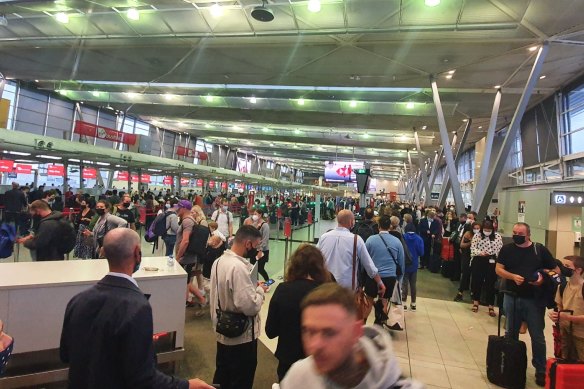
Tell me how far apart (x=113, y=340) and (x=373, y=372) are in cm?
106

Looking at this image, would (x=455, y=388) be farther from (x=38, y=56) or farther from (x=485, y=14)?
(x=38, y=56)

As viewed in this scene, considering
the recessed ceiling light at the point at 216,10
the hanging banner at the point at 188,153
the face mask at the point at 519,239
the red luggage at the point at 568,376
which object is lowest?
→ the red luggage at the point at 568,376

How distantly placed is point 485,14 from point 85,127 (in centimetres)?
1341

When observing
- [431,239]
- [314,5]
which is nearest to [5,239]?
[314,5]

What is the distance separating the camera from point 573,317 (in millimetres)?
3221

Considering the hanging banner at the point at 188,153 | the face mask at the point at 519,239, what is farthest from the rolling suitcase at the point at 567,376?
the hanging banner at the point at 188,153

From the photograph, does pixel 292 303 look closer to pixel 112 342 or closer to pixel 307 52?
pixel 112 342

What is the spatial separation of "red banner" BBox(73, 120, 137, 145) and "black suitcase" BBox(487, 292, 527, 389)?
13989 millimetres

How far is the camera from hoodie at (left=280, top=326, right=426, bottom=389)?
0.99 meters

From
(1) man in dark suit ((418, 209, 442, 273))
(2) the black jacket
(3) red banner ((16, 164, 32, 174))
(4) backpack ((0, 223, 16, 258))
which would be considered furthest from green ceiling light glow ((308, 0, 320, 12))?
(3) red banner ((16, 164, 32, 174))

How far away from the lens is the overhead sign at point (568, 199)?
25.5 ft

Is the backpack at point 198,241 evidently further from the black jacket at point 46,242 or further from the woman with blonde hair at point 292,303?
the woman with blonde hair at point 292,303

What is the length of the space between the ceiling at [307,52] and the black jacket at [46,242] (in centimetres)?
618

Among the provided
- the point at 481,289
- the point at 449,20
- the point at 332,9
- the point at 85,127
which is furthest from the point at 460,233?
Answer: the point at 85,127
